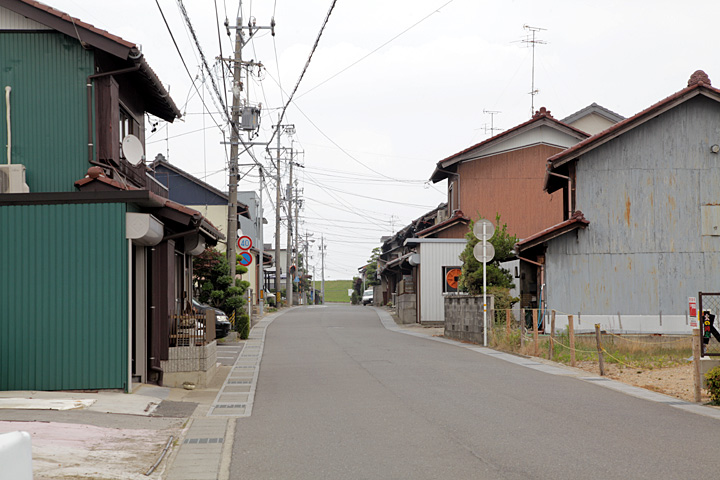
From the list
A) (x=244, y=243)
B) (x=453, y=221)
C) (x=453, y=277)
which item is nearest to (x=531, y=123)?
(x=453, y=221)

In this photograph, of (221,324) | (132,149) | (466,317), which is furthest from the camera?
(466,317)

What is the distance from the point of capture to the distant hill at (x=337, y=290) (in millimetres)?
128450

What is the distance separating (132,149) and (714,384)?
1173 cm

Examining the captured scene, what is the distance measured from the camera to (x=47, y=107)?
1462 centimetres

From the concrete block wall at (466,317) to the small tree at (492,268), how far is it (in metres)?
0.69

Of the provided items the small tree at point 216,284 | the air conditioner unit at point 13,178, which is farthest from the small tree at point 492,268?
the air conditioner unit at point 13,178

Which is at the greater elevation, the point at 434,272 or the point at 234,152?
the point at 234,152

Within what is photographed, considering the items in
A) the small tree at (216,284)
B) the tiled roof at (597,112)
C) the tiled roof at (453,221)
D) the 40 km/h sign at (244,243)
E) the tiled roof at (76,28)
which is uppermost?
the tiled roof at (597,112)

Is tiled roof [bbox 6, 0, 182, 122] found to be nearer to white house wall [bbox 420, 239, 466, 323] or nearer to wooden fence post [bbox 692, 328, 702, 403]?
wooden fence post [bbox 692, 328, 702, 403]

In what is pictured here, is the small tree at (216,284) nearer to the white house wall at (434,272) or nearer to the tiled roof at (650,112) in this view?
the white house wall at (434,272)

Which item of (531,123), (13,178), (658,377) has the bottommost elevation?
(658,377)

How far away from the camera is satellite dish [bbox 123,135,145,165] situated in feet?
51.2

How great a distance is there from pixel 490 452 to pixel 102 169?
32.0 ft

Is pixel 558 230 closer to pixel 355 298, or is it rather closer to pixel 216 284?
pixel 216 284
